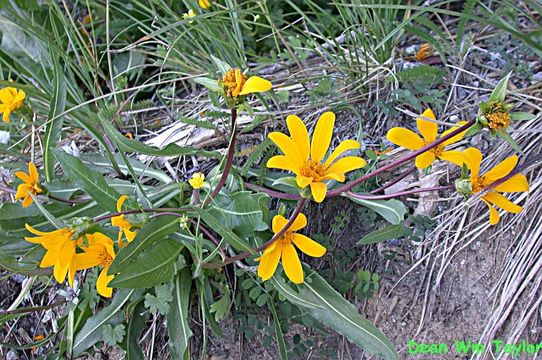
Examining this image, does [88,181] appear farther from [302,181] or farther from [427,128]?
[427,128]

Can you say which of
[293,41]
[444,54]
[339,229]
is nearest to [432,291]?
[339,229]

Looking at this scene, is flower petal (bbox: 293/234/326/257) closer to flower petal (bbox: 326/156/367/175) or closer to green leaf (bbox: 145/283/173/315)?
flower petal (bbox: 326/156/367/175)

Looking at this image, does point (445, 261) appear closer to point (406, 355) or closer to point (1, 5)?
point (406, 355)

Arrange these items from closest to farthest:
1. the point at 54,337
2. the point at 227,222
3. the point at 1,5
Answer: the point at 227,222 < the point at 54,337 < the point at 1,5

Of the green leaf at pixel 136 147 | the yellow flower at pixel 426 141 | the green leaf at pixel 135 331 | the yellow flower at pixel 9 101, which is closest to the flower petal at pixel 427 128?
the yellow flower at pixel 426 141

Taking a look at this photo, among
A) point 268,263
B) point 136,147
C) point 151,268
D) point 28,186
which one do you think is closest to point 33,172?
point 28,186

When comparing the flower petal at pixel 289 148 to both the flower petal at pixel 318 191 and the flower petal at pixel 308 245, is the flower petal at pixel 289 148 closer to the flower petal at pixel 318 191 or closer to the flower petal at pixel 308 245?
the flower petal at pixel 318 191
